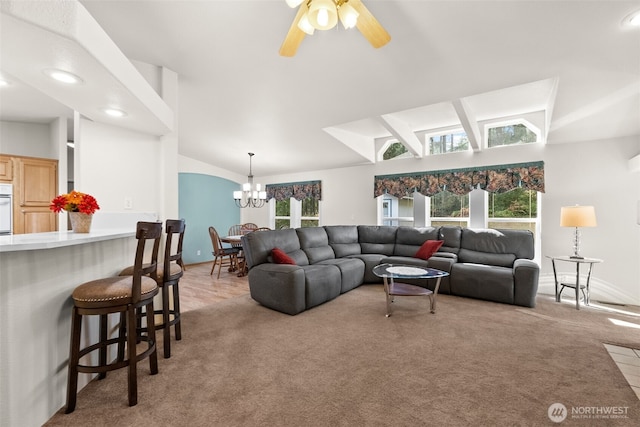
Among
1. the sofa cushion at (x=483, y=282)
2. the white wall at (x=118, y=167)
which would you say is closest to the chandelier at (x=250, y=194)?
the white wall at (x=118, y=167)

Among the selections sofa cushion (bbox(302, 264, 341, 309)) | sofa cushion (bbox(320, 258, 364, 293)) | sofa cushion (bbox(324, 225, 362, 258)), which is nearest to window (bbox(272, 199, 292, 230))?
sofa cushion (bbox(324, 225, 362, 258))

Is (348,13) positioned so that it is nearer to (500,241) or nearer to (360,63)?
(360,63)

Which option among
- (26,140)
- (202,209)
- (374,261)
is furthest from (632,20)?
(202,209)

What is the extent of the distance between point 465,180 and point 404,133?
4.51ft

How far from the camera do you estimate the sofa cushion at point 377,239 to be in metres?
5.50

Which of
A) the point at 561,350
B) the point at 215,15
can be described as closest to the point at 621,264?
the point at 561,350

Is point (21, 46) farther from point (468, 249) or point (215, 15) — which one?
point (468, 249)

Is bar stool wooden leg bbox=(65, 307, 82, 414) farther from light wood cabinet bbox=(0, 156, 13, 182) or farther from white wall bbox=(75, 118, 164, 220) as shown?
light wood cabinet bbox=(0, 156, 13, 182)

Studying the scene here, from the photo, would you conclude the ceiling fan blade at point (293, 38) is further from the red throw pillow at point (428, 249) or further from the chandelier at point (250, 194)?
the red throw pillow at point (428, 249)

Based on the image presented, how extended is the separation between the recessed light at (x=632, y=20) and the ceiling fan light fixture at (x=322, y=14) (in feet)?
7.38

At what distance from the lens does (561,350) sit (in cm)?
246

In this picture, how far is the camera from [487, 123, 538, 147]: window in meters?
4.59

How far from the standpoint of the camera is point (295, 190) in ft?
23.8

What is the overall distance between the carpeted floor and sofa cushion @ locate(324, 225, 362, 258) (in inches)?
82.8
